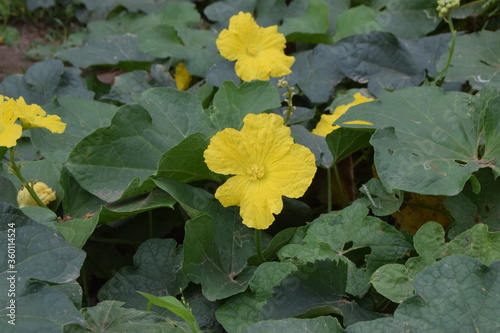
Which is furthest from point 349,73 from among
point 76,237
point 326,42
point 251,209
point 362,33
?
Result: point 76,237

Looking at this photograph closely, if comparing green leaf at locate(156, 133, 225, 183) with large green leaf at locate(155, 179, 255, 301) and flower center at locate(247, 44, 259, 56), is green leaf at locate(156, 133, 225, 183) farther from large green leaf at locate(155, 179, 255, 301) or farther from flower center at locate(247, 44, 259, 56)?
flower center at locate(247, 44, 259, 56)

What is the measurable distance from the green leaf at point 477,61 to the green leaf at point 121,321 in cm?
135

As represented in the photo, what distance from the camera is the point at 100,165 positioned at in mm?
1801

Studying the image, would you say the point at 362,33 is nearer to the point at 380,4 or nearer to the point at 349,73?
the point at 349,73

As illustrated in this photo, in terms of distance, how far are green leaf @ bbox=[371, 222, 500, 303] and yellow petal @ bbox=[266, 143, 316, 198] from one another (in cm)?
28

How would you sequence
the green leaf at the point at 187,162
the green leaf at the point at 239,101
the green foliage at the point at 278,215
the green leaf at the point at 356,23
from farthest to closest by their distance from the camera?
1. the green leaf at the point at 356,23
2. the green leaf at the point at 239,101
3. the green leaf at the point at 187,162
4. the green foliage at the point at 278,215

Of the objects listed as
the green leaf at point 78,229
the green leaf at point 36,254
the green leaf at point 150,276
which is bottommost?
the green leaf at point 150,276

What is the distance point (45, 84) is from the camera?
2514 millimetres

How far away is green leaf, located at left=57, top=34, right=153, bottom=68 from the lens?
108 inches

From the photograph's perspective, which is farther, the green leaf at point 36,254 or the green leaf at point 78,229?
the green leaf at point 78,229

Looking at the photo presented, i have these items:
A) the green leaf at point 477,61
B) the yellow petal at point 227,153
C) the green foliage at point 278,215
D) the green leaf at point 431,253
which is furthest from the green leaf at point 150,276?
the green leaf at point 477,61

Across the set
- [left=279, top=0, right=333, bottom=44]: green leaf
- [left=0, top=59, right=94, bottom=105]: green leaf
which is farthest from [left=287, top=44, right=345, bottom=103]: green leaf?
[left=0, top=59, right=94, bottom=105]: green leaf

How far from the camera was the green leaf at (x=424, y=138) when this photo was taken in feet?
5.24

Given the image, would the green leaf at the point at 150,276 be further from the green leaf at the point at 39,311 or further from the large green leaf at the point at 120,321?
the green leaf at the point at 39,311
